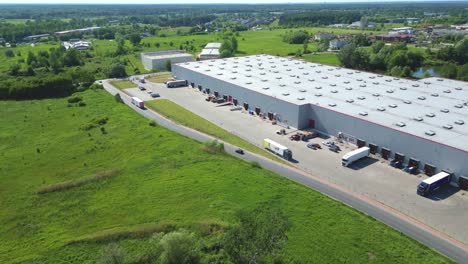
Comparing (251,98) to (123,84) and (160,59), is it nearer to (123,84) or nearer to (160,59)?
(123,84)

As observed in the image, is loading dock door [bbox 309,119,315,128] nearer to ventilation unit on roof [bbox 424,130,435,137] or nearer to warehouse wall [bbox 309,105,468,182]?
warehouse wall [bbox 309,105,468,182]

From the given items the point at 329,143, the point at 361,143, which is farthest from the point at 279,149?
the point at 361,143

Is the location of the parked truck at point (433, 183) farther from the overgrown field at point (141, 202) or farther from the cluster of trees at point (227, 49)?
the cluster of trees at point (227, 49)

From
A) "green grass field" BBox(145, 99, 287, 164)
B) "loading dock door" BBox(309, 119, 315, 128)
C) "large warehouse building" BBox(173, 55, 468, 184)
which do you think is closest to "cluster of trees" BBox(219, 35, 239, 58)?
"large warehouse building" BBox(173, 55, 468, 184)

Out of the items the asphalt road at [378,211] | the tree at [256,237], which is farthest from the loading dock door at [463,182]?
the tree at [256,237]

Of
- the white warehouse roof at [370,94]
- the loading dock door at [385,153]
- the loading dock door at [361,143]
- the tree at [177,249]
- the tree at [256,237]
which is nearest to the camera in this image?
the tree at [256,237]
